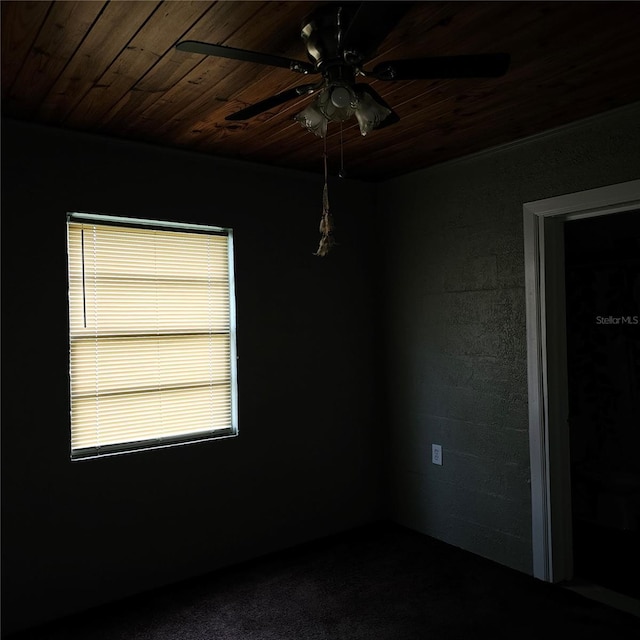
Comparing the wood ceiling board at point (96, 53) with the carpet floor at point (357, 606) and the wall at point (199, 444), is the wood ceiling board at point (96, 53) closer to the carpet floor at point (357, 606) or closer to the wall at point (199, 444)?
the wall at point (199, 444)

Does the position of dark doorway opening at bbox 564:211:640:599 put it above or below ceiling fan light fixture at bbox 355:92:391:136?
below

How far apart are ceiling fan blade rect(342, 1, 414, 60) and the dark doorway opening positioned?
102 inches

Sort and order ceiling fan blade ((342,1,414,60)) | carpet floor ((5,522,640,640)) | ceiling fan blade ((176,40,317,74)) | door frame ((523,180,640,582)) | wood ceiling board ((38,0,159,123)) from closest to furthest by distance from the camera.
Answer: ceiling fan blade ((342,1,414,60)), ceiling fan blade ((176,40,317,74)), wood ceiling board ((38,0,159,123)), carpet floor ((5,522,640,640)), door frame ((523,180,640,582))

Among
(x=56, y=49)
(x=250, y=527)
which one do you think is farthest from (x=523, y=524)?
(x=56, y=49)

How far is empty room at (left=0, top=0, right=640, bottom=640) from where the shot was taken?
2.22m

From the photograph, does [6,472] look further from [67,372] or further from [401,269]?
[401,269]

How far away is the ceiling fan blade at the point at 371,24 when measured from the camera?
56.7 inches

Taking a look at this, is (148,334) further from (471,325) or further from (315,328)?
(471,325)

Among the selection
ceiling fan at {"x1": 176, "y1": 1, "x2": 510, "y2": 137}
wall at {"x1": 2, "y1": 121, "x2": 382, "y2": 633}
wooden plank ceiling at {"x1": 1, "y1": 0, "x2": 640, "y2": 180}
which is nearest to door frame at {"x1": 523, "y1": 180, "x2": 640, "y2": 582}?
wooden plank ceiling at {"x1": 1, "y1": 0, "x2": 640, "y2": 180}

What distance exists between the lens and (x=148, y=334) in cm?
317

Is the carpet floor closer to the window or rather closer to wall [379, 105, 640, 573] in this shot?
A: wall [379, 105, 640, 573]

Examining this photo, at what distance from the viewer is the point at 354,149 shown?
3.29m

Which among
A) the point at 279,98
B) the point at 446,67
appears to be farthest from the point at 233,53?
the point at 446,67

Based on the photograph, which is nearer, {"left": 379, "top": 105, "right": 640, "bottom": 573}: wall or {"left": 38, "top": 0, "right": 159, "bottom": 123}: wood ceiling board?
{"left": 38, "top": 0, "right": 159, "bottom": 123}: wood ceiling board
